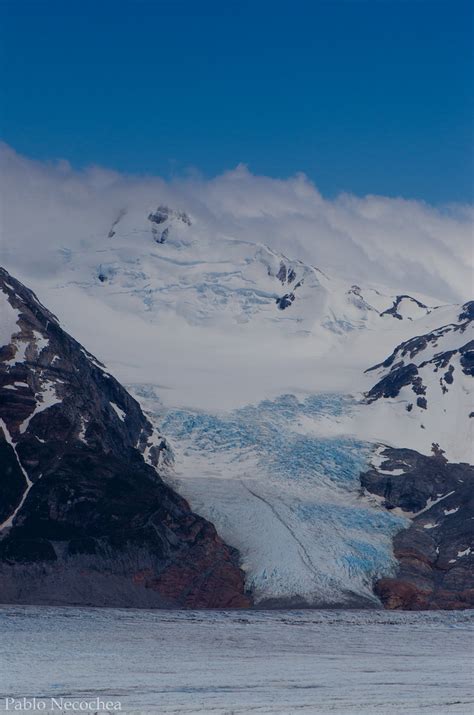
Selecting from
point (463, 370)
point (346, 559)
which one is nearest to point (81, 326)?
point (463, 370)

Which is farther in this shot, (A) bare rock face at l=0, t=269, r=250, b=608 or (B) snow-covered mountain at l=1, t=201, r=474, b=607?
(B) snow-covered mountain at l=1, t=201, r=474, b=607

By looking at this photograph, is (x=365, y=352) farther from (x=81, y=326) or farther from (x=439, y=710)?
(x=439, y=710)

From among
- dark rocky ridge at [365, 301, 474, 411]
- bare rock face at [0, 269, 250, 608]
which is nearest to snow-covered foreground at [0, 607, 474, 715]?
bare rock face at [0, 269, 250, 608]

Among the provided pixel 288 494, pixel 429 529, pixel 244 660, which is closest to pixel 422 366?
pixel 429 529

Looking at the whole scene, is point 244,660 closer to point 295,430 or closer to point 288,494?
point 288,494

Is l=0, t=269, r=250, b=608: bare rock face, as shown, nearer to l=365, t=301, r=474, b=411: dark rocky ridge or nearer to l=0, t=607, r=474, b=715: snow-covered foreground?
l=0, t=607, r=474, b=715: snow-covered foreground
